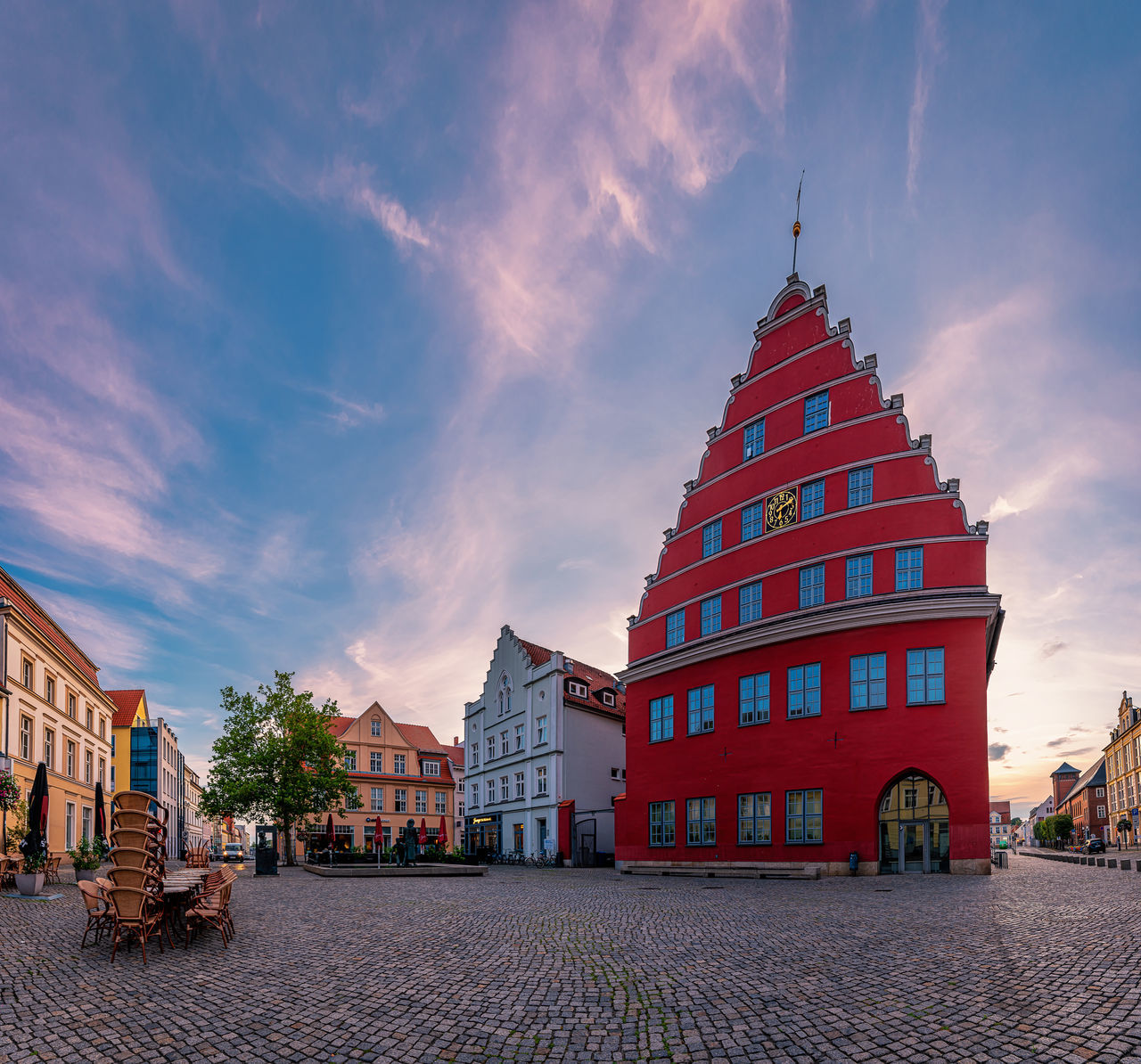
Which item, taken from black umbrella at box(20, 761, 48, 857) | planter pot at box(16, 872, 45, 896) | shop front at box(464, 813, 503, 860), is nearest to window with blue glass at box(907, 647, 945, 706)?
planter pot at box(16, 872, 45, 896)

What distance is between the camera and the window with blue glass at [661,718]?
3439 cm

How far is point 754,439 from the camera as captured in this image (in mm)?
33250

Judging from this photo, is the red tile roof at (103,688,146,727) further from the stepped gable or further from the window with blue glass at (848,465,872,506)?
the window with blue glass at (848,465,872,506)

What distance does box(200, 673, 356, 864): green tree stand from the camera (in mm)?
42594

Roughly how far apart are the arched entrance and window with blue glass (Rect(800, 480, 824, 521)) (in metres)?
9.82

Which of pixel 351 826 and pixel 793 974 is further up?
pixel 793 974

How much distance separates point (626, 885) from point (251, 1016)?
1907cm

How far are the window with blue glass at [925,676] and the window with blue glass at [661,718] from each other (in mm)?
11361

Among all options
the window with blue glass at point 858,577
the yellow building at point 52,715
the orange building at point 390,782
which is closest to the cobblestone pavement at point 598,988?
the window with blue glass at point 858,577

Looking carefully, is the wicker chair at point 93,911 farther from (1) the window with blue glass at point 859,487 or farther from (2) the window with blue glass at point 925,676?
(1) the window with blue glass at point 859,487

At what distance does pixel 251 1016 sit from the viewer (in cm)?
728

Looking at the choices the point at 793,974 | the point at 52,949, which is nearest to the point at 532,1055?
the point at 793,974

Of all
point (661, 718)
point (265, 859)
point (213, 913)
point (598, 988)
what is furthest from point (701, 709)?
point (598, 988)

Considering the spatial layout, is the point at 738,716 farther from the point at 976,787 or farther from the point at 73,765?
the point at 73,765
